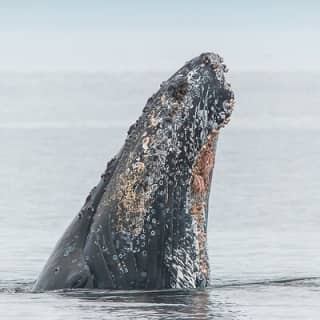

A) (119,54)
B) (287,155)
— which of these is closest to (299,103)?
(287,155)

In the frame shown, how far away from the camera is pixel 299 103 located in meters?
69.0

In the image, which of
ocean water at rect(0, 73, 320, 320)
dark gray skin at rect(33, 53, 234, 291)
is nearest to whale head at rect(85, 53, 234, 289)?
dark gray skin at rect(33, 53, 234, 291)

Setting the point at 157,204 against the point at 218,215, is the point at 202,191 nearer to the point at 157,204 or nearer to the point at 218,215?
the point at 157,204

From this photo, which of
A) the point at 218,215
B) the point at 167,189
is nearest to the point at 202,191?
the point at 167,189

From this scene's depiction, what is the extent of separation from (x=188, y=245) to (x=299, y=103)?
5532 cm

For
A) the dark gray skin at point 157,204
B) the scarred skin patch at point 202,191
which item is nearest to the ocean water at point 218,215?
the dark gray skin at point 157,204

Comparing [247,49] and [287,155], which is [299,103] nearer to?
[287,155]

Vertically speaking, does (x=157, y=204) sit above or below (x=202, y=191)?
below

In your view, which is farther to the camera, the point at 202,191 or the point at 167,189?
the point at 202,191

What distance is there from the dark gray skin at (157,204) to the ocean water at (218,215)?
0.16 m

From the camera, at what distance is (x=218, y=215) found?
22312 millimetres

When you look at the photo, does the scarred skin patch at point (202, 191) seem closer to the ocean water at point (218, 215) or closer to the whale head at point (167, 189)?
the whale head at point (167, 189)

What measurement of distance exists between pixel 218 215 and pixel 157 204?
8423 millimetres

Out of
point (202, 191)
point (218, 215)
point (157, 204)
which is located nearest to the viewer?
point (157, 204)
